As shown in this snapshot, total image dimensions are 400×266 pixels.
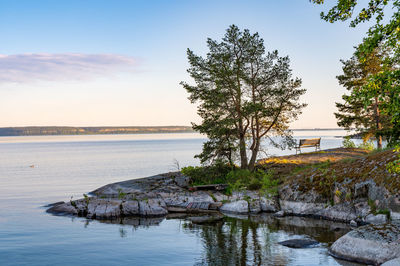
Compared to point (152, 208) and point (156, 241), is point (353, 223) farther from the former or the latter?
point (152, 208)

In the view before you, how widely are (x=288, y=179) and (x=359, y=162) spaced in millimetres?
4634

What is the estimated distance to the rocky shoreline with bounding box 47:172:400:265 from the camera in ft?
40.5

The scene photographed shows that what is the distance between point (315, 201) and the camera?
64.4 feet

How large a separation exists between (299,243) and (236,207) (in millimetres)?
7467

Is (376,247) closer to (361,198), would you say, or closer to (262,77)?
(361,198)

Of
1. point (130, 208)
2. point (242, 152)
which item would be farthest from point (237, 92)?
point (130, 208)

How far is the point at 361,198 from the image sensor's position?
58.7ft

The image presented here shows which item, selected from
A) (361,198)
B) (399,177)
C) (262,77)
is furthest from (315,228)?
(262,77)

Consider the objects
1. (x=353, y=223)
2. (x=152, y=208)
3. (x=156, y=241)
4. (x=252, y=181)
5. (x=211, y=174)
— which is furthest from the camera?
(x=211, y=174)

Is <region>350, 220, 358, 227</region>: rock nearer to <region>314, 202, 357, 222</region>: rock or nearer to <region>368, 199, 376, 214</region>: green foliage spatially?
<region>314, 202, 357, 222</region>: rock

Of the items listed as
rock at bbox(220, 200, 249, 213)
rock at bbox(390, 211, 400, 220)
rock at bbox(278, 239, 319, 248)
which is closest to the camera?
rock at bbox(278, 239, 319, 248)

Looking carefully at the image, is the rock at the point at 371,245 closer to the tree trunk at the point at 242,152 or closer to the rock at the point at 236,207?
the rock at the point at 236,207

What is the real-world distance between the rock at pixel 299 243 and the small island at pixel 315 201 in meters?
1.10

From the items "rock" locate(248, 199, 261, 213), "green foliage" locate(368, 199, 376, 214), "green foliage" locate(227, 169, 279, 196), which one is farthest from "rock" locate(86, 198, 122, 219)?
"green foliage" locate(368, 199, 376, 214)
